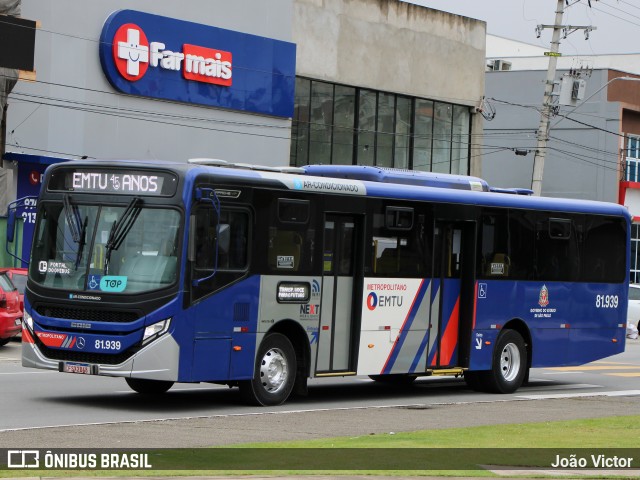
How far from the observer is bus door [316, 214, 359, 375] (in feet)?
58.1

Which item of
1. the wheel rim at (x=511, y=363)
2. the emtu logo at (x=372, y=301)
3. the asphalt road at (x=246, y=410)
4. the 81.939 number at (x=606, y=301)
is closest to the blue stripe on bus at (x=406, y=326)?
the asphalt road at (x=246, y=410)

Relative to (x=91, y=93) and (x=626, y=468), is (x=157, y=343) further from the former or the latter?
(x=91, y=93)

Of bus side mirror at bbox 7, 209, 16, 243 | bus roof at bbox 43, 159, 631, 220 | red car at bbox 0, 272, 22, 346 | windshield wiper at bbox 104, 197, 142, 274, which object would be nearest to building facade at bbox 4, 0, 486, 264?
red car at bbox 0, 272, 22, 346

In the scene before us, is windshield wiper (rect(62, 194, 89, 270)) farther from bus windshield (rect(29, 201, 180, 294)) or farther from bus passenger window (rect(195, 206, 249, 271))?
bus passenger window (rect(195, 206, 249, 271))

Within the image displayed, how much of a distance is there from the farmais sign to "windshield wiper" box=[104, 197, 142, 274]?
2107cm

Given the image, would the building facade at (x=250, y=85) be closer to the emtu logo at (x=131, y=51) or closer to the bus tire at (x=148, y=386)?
the emtu logo at (x=131, y=51)

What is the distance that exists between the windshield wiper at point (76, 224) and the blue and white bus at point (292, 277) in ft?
0.10

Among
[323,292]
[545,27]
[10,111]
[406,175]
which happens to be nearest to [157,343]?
[323,292]

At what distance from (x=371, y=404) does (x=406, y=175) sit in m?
3.38

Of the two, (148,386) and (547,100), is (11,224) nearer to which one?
(148,386)

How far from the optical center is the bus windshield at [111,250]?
1575 cm

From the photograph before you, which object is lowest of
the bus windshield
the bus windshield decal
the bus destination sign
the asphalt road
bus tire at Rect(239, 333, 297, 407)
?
the asphalt road

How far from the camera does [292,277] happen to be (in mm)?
17219

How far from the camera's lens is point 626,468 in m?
11.8
